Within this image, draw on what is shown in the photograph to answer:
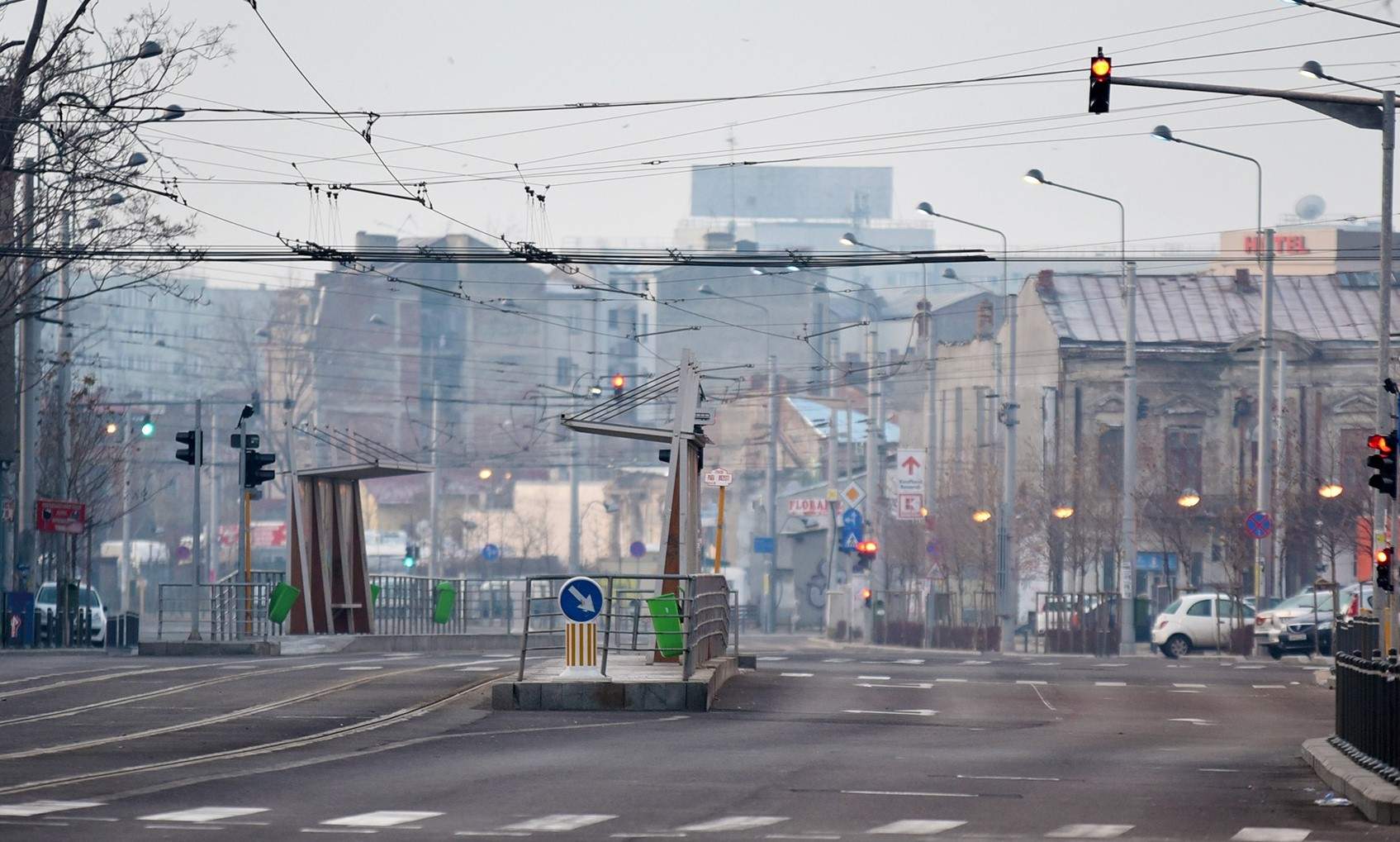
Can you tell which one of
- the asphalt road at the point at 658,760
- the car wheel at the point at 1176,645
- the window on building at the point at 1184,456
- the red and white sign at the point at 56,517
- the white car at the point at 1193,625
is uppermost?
the window on building at the point at 1184,456

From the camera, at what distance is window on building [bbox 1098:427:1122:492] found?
238ft

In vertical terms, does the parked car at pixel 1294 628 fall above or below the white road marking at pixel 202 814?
below

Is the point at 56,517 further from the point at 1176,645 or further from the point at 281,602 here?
the point at 1176,645

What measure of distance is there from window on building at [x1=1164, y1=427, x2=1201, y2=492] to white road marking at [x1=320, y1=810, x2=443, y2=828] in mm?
62713

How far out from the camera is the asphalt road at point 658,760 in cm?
1280

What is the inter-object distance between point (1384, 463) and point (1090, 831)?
14201mm

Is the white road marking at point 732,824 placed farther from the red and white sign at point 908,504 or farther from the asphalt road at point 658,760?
the red and white sign at point 908,504

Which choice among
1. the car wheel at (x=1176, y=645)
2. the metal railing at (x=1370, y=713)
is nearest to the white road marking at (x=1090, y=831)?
the metal railing at (x=1370, y=713)

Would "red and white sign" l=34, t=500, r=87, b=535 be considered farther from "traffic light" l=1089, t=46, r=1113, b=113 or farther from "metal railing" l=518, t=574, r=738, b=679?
"traffic light" l=1089, t=46, r=1113, b=113

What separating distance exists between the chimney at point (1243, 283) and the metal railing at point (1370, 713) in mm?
66303

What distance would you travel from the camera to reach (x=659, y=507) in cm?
10750

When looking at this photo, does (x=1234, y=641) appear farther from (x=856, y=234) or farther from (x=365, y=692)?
(x=856, y=234)

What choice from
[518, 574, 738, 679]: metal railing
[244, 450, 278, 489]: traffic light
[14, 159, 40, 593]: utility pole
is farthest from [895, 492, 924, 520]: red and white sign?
[518, 574, 738, 679]: metal railing

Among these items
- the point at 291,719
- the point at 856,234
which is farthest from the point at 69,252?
the point at 856,234
